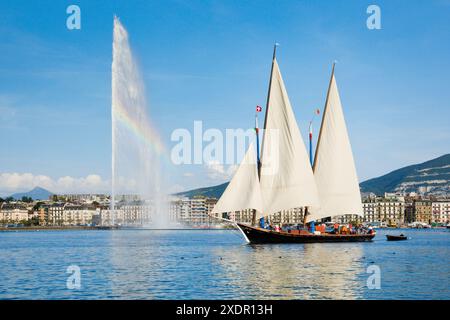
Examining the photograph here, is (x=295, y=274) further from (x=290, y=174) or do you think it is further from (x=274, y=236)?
(x=274, y=236)

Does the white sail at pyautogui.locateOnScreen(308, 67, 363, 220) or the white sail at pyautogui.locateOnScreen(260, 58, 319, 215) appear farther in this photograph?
the white sail at pyautogui.locateOnScreen(308, 67, 363, 220)

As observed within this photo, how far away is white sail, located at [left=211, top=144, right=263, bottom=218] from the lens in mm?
65125

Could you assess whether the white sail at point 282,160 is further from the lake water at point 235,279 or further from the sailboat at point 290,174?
the lake water at point 235,279

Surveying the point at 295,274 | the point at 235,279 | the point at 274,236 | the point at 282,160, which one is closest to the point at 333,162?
the point at 282,160

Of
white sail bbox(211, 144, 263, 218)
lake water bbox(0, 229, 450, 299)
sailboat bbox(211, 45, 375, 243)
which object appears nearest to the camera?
lake water bbox(0, 229, 450, 299)

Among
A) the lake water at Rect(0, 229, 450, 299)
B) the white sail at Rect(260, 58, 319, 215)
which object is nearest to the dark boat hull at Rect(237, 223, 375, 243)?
the white sail at Rect(260, 58, 319, 215)

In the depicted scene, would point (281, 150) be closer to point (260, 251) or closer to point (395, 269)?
point (260, 251)

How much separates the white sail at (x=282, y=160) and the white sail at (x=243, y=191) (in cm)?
149

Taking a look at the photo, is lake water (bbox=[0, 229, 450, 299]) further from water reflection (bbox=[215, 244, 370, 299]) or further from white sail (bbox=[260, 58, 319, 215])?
white sail (bbox=[260, 58, 319, 215])

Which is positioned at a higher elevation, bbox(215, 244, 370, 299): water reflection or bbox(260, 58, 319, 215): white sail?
bbox(260, 58, 319, 215): white sail

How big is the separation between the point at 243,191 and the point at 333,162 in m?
12.7

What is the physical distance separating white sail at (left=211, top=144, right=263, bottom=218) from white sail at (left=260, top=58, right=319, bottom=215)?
4.90 ft
